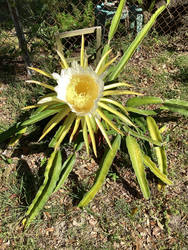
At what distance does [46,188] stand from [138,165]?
654 millimetres

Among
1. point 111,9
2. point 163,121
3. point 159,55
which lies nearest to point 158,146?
point 163,121

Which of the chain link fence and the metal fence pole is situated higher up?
the chain link fence

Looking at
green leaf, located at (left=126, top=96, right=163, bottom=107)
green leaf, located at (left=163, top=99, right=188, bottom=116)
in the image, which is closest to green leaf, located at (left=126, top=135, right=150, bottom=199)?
green leaf, located at (left=126, top=96, right=163, bottom=107)

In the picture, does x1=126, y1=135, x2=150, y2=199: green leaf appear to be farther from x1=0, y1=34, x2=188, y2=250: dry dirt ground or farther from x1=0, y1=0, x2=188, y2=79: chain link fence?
x1=0, y1=0, x2=188, y2=79: chain link fence

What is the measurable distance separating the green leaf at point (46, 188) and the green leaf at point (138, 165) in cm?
53

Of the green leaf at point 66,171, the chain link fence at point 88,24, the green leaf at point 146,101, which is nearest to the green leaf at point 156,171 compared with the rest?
the green leaf at point 146,101

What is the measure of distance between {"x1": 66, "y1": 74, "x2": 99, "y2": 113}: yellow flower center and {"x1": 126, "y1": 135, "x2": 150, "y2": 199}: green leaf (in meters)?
0.49

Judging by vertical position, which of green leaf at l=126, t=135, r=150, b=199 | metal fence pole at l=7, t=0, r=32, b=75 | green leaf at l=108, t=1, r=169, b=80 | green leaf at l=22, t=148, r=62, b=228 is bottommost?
green leaf at l=22, t=148, r=62, b=228

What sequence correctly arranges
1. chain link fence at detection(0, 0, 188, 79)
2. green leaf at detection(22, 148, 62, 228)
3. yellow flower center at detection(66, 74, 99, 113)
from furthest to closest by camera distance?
chain link fence at detection(0, 0, 188, 79), green leaf at detection(22, 148, 62, 228), yellow flower center at detection(66, 74, 99, 113)

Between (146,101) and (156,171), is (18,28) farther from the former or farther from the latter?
(156,171)

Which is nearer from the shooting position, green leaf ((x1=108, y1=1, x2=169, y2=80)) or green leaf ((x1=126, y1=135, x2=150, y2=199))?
green leaf ((x1=126, y1=135, x2=150, y2=199))

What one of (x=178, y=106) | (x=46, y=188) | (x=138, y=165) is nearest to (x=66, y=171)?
(x=46, y=188)

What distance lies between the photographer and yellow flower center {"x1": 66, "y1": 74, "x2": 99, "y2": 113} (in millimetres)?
1349

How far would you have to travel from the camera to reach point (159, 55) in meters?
2.98
